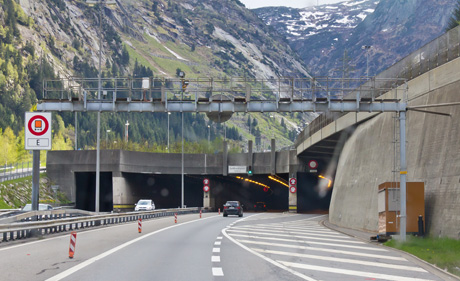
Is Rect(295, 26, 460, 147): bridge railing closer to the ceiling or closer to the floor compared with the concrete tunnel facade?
closer to the ceiling

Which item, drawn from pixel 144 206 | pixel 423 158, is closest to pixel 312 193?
pixel 144 206

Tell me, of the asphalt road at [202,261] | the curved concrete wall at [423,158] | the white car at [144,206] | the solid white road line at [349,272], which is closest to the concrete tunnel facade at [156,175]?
the white car at [144,206]

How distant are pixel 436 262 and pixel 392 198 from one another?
10.9 m

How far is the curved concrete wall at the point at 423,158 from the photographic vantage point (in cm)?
2641

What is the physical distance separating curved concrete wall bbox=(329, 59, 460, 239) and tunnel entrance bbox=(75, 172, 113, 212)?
42946 mm

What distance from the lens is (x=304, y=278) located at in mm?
14109

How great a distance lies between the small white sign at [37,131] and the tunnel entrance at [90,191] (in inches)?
2019

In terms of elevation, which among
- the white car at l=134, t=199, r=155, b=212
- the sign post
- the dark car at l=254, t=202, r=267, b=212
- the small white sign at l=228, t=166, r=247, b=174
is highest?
the sign post

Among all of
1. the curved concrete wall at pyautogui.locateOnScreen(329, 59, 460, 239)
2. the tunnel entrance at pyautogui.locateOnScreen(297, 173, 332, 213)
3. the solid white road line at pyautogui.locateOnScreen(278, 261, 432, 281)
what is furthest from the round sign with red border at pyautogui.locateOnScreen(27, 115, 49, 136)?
the tunnel entrance at pyautogui.locateOnScreen(297, 173, 332, 213)

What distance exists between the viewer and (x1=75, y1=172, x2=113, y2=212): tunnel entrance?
264 feet

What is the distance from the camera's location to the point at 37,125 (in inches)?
1121

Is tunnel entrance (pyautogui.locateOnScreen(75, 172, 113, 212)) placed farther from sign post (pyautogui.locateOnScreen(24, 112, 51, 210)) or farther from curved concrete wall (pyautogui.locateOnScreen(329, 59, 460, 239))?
sign post (pyautogui.locateOnScreen(24, 112, 51, 210))

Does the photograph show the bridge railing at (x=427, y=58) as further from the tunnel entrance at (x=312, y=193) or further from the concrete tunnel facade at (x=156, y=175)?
the tunnel entrance at (x=312, y=193)

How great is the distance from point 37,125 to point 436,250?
1713 centimetres
